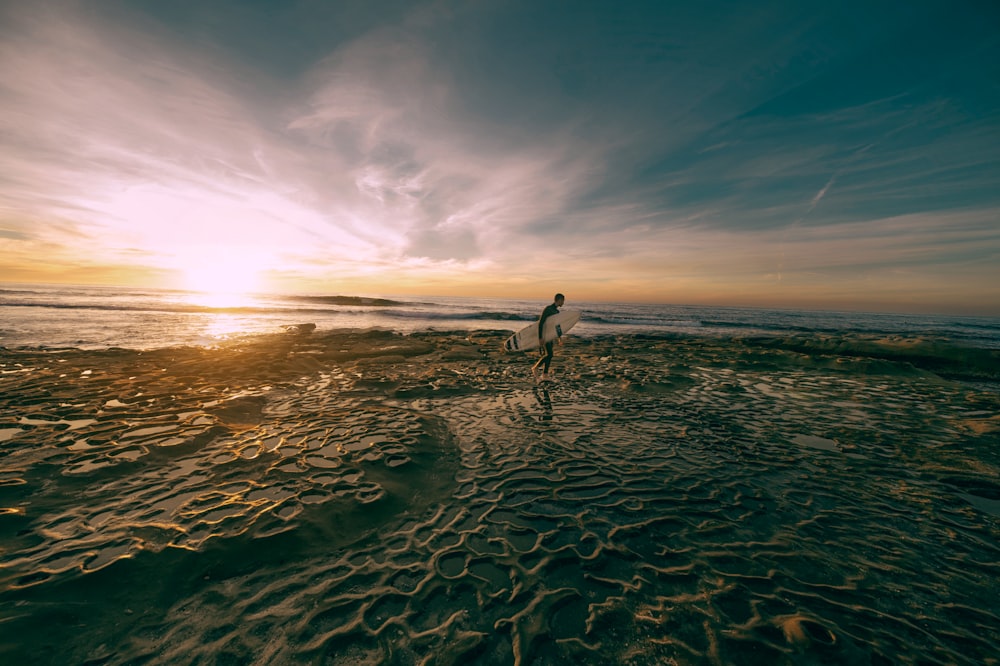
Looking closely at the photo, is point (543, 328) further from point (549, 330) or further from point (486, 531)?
point (486, 531)

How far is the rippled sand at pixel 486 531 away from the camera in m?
3.49

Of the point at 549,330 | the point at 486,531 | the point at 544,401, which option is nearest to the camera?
the point at 486,531

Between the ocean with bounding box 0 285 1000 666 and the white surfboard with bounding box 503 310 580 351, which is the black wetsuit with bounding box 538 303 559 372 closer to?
the white surfboard with bounding box 503 310 580 351

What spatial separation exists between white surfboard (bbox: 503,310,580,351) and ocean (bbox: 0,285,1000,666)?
3.45 meters

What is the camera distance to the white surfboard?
1426cm

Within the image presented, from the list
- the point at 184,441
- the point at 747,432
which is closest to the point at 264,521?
the point at 184,441

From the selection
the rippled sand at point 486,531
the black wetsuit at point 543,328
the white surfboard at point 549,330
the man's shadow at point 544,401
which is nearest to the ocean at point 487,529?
the rippled sand at point 486,531

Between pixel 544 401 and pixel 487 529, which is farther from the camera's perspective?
pixel 544 401

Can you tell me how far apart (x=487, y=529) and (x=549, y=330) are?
9.76 metres

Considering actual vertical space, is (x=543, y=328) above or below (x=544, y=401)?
above

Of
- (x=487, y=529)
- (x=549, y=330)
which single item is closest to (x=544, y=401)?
(x=549, y=330)

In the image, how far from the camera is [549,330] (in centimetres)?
1430

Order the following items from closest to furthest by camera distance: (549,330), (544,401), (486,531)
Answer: (486,531)
(544,401)
(549,330)

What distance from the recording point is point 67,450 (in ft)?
23.1
